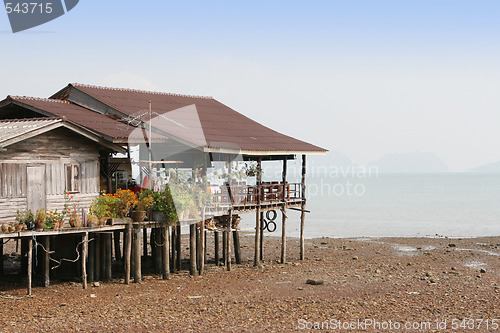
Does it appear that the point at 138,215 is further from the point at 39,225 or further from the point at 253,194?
the point at 253,194

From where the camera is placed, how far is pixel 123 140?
67.5ft

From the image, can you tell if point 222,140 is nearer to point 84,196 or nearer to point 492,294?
point 84,196

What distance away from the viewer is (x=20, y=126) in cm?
1973

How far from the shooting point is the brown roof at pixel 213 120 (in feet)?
76.1

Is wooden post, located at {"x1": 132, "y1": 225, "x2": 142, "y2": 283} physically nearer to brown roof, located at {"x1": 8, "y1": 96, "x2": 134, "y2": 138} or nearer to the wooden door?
the wooden door

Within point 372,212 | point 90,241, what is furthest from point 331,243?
point 372,212

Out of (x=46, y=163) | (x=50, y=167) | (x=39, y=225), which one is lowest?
(x=39, y=225)

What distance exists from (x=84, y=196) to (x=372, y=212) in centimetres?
5781

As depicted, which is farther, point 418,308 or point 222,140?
point 222,140

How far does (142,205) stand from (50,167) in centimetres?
321

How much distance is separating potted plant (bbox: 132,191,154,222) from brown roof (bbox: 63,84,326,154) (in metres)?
2.39

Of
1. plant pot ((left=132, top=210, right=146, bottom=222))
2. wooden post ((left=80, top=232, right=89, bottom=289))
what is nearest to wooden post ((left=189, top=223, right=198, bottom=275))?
plant pot ((left=132, top=210, right=146, bottom=222))

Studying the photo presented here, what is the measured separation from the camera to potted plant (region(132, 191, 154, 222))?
20562mm

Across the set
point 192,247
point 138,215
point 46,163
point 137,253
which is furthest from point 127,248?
Answer: point 46,163
